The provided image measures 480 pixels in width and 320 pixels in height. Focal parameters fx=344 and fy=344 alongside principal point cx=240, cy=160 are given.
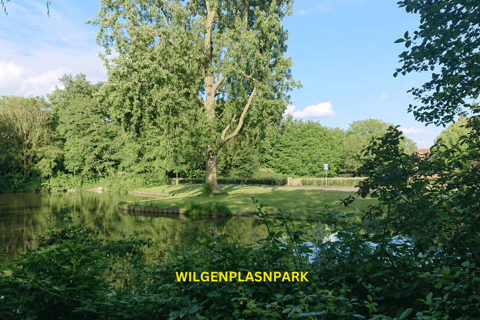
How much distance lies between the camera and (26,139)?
41.0 m

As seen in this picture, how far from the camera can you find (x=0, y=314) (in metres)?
2.88

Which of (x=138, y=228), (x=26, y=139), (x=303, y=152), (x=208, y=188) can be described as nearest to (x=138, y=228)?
(x=138, y=228)

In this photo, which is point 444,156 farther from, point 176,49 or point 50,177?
point 50,177

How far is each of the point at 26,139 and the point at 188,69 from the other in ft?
102

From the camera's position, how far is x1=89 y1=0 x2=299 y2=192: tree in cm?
1923

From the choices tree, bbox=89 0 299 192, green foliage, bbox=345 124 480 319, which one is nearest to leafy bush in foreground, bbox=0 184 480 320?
green foliage, bbox=345 124 480 319

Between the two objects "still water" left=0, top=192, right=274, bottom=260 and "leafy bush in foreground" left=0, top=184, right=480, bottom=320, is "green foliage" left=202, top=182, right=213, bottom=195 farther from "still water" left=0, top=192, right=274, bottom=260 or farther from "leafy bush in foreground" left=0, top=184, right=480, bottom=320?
"leafy bush in foreground" left=0, top=184, right=480, bottom=320

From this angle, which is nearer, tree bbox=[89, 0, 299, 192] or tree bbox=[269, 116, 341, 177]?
tree bbox=[89, 0, 299, 192]

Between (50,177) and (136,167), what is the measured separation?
13.6m

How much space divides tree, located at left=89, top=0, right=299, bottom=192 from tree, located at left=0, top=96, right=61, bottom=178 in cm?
2595

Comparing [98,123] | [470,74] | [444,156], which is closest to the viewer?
[444,156]

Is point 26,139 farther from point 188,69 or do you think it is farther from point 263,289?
point 263,289

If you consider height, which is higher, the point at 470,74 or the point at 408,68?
the point at 408,68

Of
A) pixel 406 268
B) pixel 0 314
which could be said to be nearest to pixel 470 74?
pixel 406 268
